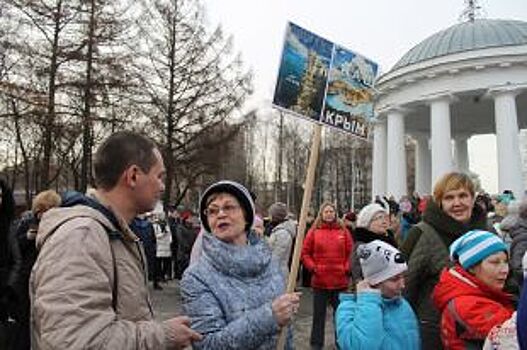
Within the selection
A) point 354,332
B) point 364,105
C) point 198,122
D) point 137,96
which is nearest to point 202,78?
point 198,122

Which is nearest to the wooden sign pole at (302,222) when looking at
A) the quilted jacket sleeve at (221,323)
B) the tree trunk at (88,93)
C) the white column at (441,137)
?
the quilted jacket sleeve at (221,323)

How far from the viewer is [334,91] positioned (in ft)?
Result: 15.6

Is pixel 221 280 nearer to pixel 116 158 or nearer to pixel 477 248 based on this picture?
pixel 116 158

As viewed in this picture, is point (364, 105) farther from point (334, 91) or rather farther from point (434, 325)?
point (434, 325)

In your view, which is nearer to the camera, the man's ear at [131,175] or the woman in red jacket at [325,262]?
the man's ear at [131,175]

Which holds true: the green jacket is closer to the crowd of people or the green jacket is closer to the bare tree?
the crowd of people

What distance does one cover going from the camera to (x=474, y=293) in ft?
11.7

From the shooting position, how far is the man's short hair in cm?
266

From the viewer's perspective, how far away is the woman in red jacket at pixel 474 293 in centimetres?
348

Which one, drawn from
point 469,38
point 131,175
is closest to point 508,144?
point 469,38

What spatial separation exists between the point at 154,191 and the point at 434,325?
251 cm

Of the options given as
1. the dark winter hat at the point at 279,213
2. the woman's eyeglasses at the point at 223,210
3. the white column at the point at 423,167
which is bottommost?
the woman's eyeglasses at the point at 223,210

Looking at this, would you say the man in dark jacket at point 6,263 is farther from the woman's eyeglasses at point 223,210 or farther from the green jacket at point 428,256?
the green jacket at point 428,256

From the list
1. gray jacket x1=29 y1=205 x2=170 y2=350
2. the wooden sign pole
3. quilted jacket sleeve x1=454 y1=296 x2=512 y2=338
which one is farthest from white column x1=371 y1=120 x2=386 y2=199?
gray jacket x1=29 y1=205 x2=170 y2=350
